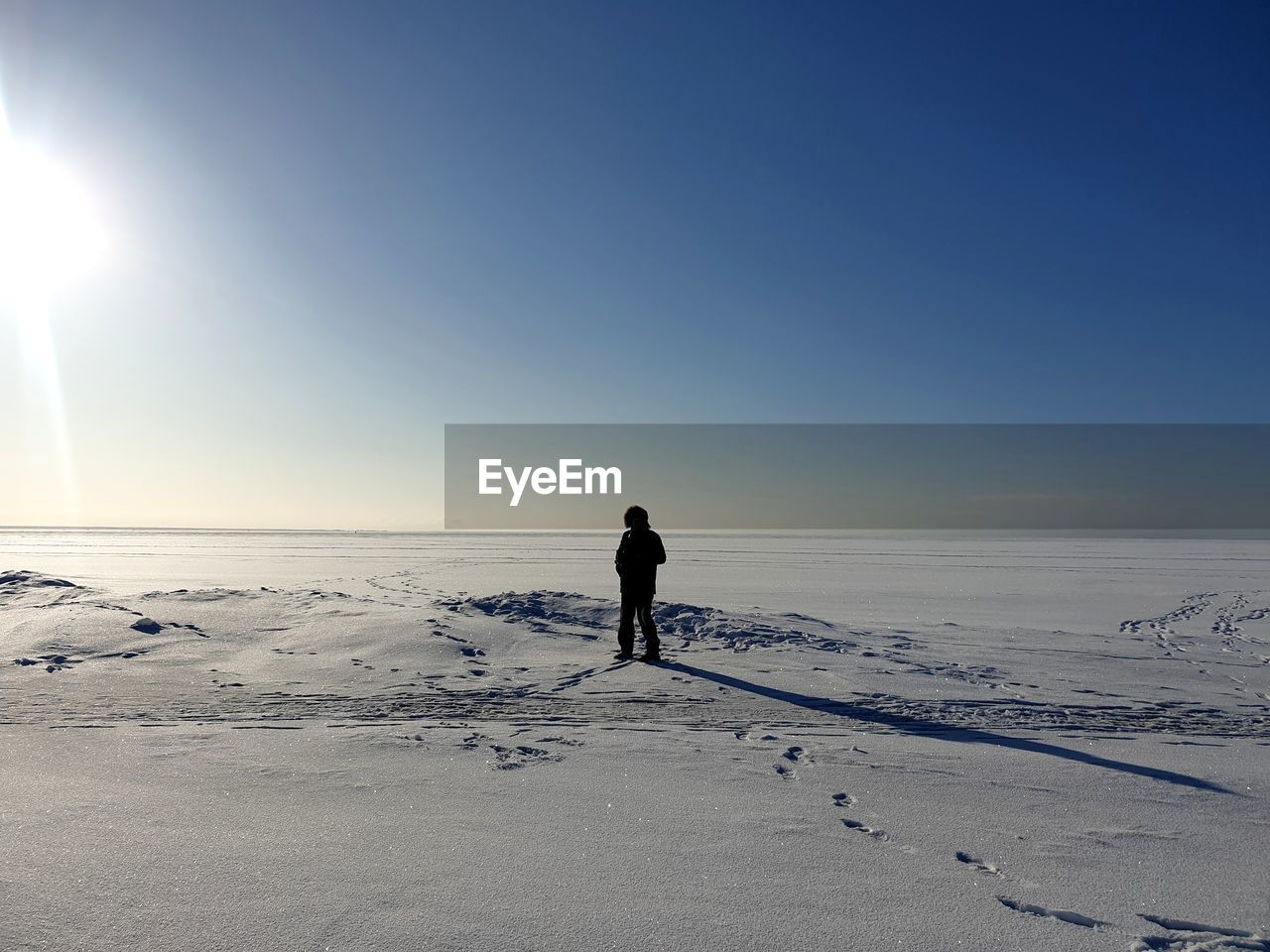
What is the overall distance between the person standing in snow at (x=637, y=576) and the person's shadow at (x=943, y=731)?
1.08 m

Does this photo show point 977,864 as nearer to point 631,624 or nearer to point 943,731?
point 943,731

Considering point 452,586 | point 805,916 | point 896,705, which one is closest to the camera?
point 805,916

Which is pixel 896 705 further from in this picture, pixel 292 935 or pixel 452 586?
pixel 452 586

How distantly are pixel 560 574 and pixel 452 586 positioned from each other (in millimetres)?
5626

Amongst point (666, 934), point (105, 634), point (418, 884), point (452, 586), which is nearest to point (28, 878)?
point (418, 884)

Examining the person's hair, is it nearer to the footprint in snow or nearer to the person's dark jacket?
the person's dark jacket

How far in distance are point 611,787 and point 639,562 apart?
4.27 meters

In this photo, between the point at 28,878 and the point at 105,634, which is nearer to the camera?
the point at 28,878

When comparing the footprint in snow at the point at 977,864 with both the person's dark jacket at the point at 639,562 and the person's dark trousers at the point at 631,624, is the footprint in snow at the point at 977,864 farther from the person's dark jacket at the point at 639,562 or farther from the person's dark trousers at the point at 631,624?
the person's dark jacket at the point at 639,562

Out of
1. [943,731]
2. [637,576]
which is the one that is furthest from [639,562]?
[943,731]

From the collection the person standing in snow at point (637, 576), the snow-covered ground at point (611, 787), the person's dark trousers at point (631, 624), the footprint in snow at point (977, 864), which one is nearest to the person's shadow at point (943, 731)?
the snow-covered ground at point (611, 787)

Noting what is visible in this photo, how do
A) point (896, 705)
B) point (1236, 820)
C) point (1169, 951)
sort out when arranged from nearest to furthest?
point (1169, 951), point (1236, 820), point (896, 705)

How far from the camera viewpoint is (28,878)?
3.19m

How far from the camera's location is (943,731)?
18.8 ft
